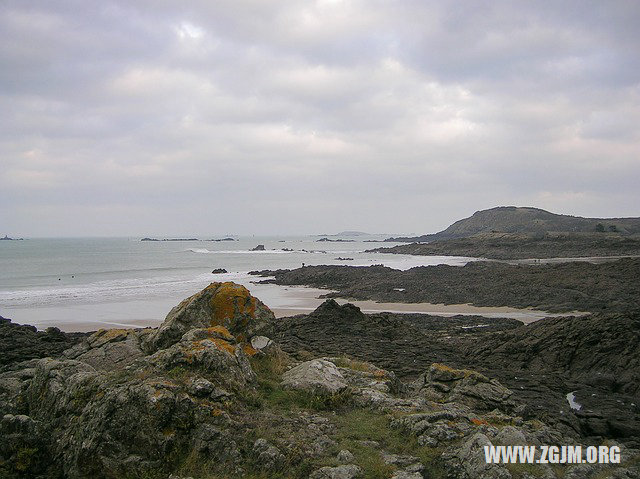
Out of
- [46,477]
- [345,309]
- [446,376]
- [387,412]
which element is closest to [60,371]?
[46,477]

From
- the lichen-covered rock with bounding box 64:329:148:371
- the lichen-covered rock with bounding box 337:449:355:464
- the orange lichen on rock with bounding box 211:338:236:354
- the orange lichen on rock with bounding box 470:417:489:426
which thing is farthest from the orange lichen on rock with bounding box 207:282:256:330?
the orange lichen on rock with bounding box 470:417:489:426

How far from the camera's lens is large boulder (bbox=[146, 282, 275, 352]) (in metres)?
9.65

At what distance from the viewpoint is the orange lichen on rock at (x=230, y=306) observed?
10164 millimetres

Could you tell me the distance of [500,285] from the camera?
3569cm

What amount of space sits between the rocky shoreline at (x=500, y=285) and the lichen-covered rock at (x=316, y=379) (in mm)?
21649

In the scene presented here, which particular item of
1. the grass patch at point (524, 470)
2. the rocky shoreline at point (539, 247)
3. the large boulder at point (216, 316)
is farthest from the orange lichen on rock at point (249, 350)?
the rocky shoreline at point (539, 247)

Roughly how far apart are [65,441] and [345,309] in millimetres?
17575

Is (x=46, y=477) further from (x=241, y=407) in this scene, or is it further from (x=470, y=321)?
(x=470, y=321)

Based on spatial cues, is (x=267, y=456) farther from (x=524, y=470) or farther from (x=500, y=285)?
(x=500, y=285)

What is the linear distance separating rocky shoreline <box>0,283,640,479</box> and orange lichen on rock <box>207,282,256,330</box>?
0.03m

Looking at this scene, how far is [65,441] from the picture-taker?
606 cm

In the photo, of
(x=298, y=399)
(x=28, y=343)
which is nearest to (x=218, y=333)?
(x=298, y=399)

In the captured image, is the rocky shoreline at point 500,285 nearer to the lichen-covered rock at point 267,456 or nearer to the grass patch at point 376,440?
the grass patch at point 376,440

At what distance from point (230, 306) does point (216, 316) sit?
1.44 feet
